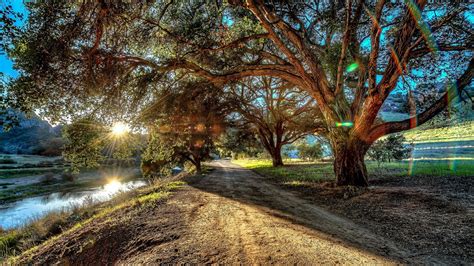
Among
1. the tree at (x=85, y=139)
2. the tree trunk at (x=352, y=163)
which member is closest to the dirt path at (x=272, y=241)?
the tree trunk at (x=352, y=163)

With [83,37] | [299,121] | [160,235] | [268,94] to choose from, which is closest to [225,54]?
[83,37]

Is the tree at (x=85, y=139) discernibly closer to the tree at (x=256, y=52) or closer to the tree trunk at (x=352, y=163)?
the tree at (x=256, y=52)

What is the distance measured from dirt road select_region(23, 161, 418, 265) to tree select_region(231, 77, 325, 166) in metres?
13.3

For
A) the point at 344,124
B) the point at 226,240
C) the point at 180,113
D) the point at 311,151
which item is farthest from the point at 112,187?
the point at 226,240

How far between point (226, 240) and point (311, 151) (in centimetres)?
3584

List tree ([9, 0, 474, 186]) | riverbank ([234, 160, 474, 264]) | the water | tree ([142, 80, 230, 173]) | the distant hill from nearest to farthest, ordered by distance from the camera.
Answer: riverbank ([234, 160, 474, 264]) → tree ([9, 0, 474, 186]) → tree ([142, 80, 230, 173]) → the water → the distant hill

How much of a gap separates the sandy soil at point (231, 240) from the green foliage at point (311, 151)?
31999 mm

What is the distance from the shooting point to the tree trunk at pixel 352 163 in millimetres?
8406

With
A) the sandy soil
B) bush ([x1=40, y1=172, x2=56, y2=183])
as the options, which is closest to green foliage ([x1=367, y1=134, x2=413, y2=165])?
the sandy soil

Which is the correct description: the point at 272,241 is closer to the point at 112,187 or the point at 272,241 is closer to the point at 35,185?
the point at 112,187

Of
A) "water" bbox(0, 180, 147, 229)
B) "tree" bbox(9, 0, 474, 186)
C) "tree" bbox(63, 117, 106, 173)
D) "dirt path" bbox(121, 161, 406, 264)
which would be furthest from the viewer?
"water" bbox(0, 180, 147, 229)

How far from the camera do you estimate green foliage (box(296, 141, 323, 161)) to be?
119 ft

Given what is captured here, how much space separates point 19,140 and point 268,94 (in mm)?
91826

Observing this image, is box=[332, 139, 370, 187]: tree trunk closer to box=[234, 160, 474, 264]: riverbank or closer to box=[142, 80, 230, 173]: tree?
box=[234, 160, 474, 264]: riverbank
